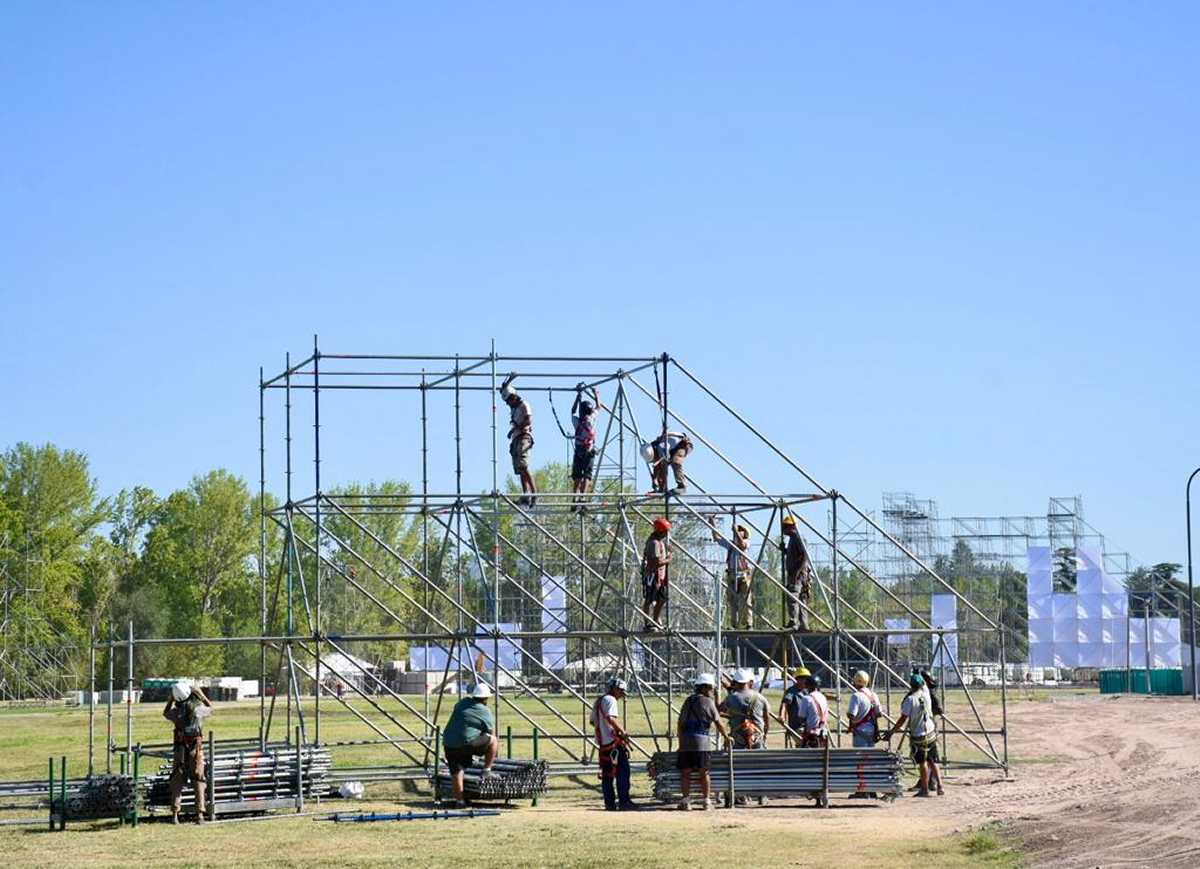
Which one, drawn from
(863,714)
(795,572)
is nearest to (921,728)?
(863,714)

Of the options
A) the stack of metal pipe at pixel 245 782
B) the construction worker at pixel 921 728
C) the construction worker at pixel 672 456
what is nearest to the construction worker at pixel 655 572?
the construction worker at pixel 672 456

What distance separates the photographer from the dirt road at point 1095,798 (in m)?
19.5

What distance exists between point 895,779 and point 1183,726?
84.2ft

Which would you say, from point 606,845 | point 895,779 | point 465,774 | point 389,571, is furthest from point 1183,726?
point 389,571

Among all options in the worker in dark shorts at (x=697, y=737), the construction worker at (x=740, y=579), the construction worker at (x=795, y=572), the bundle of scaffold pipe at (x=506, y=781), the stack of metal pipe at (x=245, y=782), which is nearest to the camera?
the stack of metal pipe at (x=245, y=782)

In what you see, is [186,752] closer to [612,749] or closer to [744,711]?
[612,749]

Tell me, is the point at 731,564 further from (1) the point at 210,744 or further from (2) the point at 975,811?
(1) the point at 210,744

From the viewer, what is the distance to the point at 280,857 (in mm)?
20312

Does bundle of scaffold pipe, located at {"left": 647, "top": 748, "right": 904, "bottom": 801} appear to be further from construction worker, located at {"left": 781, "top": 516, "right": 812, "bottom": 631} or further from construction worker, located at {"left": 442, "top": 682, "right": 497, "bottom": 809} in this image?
construction worker, located at {"left": 781, "top": 516, "right": 812, "bottom": 631}

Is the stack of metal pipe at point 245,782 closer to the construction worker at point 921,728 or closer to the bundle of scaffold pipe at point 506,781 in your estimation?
the bundle of scaffold pipe at point 506,781

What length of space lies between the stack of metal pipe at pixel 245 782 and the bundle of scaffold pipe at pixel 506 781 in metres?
1.98

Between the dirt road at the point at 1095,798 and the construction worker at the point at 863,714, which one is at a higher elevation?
the construction worker at the point at 863,714

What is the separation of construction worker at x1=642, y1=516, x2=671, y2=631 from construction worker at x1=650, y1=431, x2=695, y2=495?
0.96 m

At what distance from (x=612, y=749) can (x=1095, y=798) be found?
6226mm
